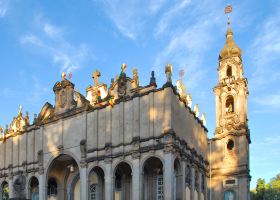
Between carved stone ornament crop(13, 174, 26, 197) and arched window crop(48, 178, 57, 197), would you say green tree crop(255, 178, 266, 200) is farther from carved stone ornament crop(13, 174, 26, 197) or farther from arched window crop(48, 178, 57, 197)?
carved stone ornament crop(13, 174, 26, 197)

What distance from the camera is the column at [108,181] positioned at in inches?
1549

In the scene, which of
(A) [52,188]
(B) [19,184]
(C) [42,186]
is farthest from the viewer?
(A) [52,188]

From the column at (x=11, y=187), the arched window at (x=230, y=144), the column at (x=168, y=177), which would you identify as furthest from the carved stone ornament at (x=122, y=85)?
the column at (x=11, y=187)

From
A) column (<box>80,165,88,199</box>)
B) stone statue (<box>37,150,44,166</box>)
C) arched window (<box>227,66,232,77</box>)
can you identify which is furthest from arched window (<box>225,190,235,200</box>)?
stone statue (<box>37,150,44,166</box>)

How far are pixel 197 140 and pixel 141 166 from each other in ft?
33.1

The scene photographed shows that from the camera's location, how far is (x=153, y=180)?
1581 inches

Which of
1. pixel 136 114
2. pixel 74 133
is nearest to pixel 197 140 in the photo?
pixel 136 114

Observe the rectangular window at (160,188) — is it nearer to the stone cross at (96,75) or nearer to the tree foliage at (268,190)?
the stone cross at (96,75)

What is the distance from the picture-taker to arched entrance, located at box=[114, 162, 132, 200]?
41.8 meters

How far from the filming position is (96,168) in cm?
4253

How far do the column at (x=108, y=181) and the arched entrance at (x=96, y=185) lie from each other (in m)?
2.81

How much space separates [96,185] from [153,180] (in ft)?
21.6

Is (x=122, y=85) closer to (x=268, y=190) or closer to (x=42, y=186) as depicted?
(x=42, y=186)

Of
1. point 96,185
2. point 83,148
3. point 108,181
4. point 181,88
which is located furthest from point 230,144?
point 83,148
